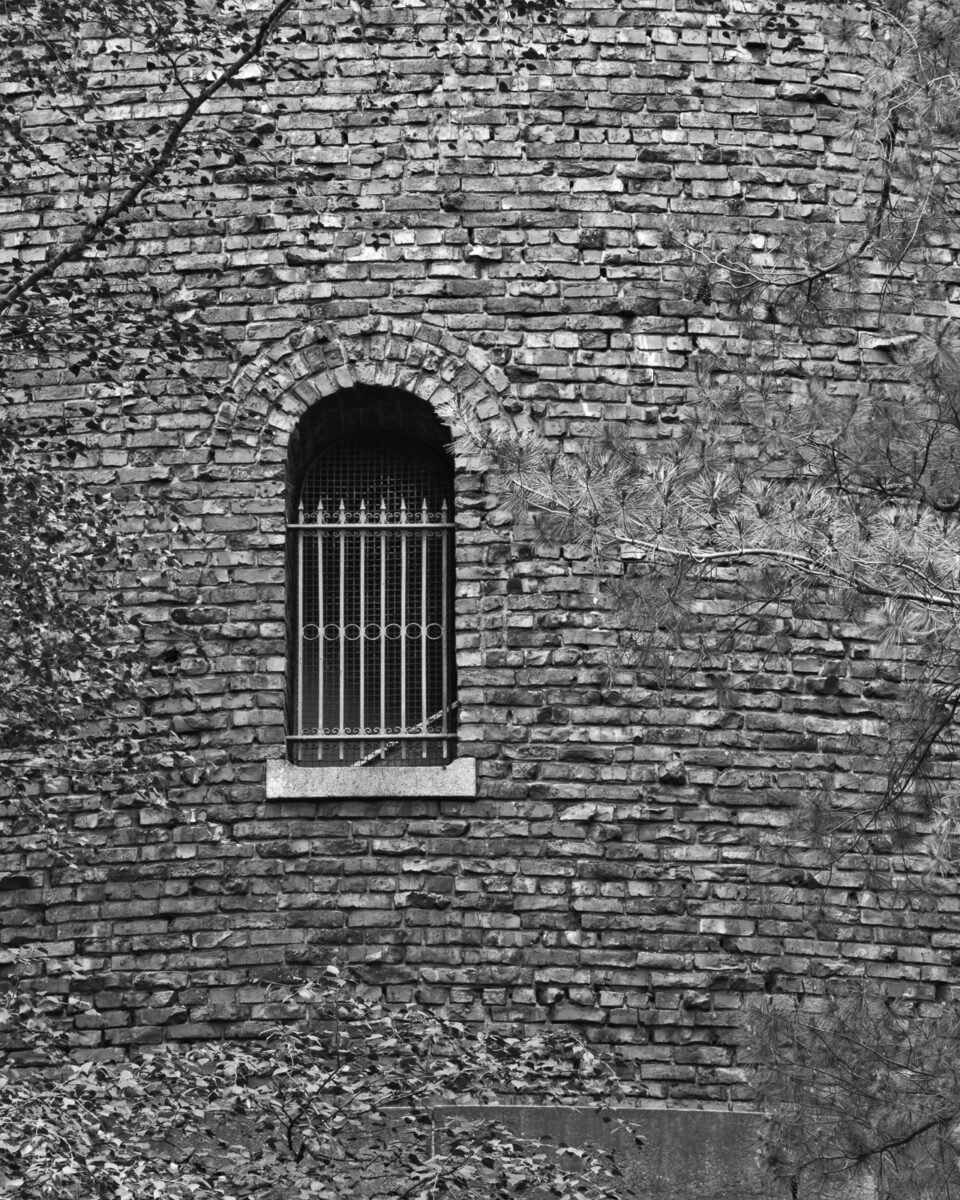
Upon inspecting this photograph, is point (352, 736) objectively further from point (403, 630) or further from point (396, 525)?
point (396, 525)

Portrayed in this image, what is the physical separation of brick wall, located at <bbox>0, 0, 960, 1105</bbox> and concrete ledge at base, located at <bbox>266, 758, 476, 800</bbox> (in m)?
0.08

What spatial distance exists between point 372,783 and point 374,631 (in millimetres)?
911

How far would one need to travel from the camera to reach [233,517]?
36.5ft

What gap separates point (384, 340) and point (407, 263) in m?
0.39

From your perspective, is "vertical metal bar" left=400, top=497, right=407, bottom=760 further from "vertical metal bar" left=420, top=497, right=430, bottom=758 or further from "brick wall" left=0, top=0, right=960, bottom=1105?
"brick wall" left=0, top=0, right=960, bottom=1105

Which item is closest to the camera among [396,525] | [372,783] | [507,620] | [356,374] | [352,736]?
[372,783]

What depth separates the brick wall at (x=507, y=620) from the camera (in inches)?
414

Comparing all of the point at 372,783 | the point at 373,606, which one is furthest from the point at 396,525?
the point at 372,783

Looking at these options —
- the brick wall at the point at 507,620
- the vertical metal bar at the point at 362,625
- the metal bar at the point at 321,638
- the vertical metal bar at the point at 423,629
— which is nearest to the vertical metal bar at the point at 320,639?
the metal bar at the point at 321,638

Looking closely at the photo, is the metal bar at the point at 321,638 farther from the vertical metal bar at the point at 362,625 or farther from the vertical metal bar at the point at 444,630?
the vertical metal bar at the point at 444,630

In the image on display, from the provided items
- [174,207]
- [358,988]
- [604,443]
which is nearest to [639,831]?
[358,988]

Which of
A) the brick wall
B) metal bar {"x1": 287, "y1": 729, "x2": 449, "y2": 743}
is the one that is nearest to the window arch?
metal bar {"x1": 287, "y1": 729, "x2": 449, "y2": 743}

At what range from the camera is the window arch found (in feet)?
36.6

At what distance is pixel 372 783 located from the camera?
10672 millimetres
